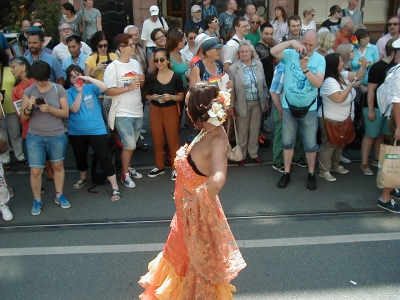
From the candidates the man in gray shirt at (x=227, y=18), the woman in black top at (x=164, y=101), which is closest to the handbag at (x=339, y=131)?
the woman in black top at (x=164, y=101)

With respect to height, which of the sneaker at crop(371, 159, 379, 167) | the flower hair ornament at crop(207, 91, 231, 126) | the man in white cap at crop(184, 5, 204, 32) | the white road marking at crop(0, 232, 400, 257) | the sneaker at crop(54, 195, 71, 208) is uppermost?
the man in white cap at crop(184, 5, 204, 32)

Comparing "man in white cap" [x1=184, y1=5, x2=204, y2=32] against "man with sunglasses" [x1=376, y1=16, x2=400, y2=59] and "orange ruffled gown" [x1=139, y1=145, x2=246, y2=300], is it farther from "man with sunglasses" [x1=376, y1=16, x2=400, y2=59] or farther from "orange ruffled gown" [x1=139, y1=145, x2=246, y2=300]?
"orange ruffled gown" [x1=139, y1=145, x2=246, y2=300]

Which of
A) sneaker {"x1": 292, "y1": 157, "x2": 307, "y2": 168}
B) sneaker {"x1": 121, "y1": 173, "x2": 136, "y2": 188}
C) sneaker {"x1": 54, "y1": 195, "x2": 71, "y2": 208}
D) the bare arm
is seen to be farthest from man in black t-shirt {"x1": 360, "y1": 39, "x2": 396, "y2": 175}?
sneaker {"x1": 54, "y1": 195, "x2": 71, "y2": 208}

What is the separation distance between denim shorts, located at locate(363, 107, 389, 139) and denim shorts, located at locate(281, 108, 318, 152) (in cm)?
80

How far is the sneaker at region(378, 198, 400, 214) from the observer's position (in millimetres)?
4836

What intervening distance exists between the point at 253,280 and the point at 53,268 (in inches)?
70.7

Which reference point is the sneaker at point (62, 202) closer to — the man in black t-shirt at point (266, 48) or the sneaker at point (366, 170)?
the man in black t-shirt at point (266, 48)

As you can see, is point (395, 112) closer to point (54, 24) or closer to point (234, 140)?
point (234, 140)

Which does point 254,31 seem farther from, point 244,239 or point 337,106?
point 244,239

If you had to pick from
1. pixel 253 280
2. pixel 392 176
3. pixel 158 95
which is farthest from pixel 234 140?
pixel 253 280

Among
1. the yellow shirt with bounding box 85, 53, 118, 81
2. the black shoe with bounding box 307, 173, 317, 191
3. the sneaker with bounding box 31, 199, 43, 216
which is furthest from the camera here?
the yellow shirt with bounding box 85, 53, 118, 81

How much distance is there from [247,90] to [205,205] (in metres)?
3.48

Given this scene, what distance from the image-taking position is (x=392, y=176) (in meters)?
4.62

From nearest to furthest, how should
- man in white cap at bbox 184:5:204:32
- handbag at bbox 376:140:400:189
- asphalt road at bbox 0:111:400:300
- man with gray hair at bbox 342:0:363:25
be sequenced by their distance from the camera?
1. asphalt road at bbox 0:111:400:300
2. handbag at bbox 376:140:400:189
3. man in white cap at bbox 184:5:204:32
4. man with gray hair at bbox 342:0:363:25
